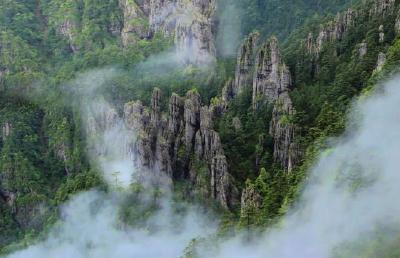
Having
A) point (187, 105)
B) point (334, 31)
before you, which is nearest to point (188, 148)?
point (187, 105)

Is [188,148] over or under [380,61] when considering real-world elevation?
under

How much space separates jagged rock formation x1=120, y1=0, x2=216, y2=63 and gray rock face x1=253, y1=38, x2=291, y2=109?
37.6 metres

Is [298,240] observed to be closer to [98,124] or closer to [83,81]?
[98,124]

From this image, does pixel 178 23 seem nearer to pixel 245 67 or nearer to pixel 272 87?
pixel 245 67

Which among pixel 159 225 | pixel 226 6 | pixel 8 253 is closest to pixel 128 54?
pixel 226 6

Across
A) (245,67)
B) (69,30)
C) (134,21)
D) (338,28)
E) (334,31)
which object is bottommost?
(69,30)

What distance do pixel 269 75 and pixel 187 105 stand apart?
1039 centimetres

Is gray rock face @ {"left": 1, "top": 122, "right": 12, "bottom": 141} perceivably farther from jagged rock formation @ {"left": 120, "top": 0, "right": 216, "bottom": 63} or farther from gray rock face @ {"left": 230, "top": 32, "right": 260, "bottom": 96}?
gray rock face @ {"left": 230, "top": 32, "right": 260, "bottom": 96}

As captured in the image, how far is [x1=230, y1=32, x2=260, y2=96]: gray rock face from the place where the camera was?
9667cm

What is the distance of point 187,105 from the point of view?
89.6 meters

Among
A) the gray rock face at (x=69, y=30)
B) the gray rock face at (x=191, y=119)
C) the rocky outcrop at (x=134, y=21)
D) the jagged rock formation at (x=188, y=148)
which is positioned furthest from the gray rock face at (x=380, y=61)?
the gray rock face at (x=69, y=30)

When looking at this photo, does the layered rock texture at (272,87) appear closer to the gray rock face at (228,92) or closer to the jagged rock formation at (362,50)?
the gray rock face at (228,92)

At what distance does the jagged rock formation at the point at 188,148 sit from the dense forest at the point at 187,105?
0.16m

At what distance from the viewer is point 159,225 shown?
81750 millimetres
